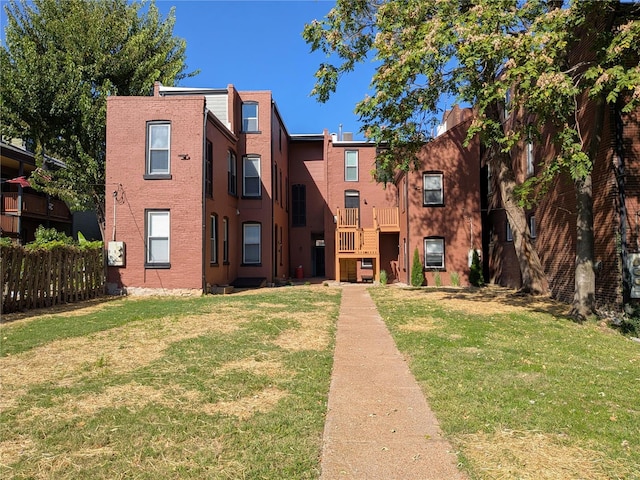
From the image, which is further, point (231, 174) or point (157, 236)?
point (231, 174)

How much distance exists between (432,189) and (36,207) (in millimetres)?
21507

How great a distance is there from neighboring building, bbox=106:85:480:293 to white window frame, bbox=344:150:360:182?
0.06 metres

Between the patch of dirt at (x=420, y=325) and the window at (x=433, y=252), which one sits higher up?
the window at (x=433, y=252)

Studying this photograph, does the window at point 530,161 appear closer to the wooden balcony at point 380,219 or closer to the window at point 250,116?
the wooden balcony at point 380,219

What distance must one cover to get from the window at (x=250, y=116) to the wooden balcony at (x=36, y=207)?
13185mm

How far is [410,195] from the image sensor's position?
21.3m

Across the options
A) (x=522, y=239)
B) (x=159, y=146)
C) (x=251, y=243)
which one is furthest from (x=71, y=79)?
(x=522, y=239)

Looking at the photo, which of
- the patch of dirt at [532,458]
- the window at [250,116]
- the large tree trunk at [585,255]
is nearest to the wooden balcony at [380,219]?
the window at [250,116]

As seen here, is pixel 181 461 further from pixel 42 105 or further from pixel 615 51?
pixel 42 105

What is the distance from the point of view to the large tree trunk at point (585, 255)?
1072 centimetres

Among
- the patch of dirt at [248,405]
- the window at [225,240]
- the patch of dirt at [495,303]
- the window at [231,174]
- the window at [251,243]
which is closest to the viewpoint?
the patch of dirt at [248,405]

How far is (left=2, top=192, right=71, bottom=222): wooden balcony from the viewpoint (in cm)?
2445

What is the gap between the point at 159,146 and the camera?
1608 cm

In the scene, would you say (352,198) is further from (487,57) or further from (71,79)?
(487,57)
